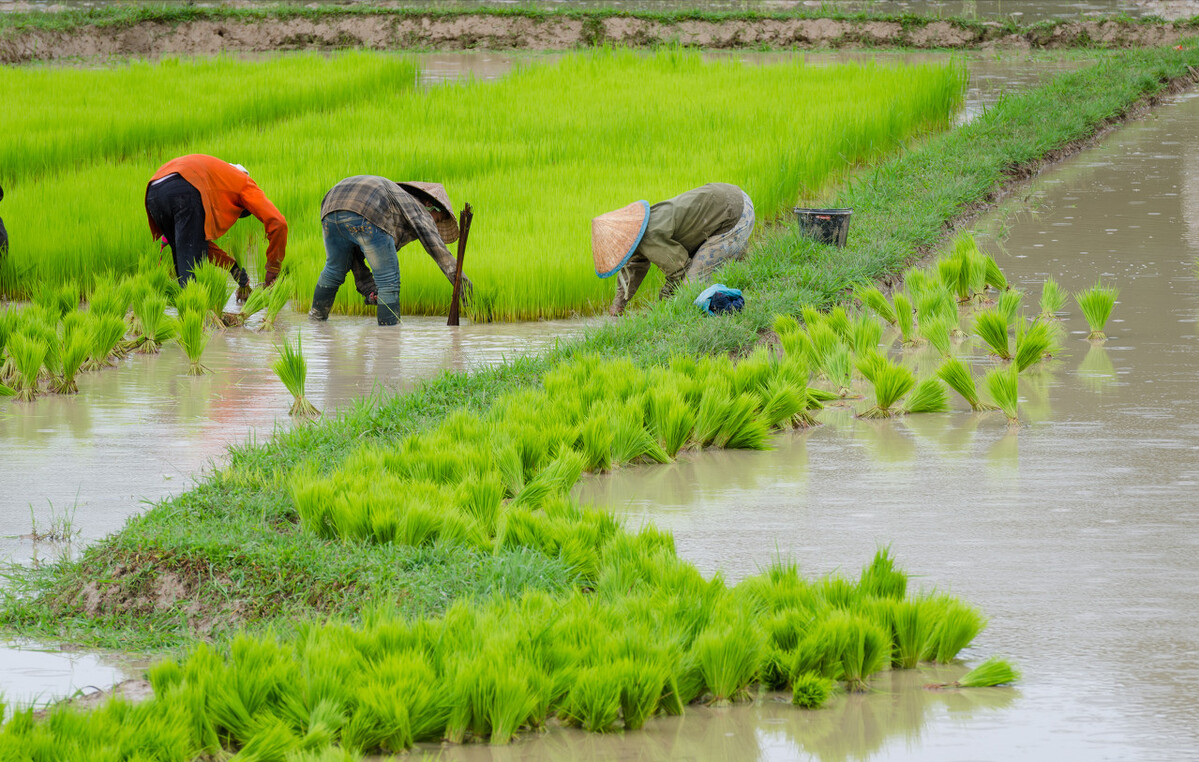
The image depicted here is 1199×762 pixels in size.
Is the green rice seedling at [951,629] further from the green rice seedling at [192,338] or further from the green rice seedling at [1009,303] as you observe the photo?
the green rice seedling at [192,338]

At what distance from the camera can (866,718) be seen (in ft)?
8.55

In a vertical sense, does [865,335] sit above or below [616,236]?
below

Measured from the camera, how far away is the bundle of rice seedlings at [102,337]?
5.84 meters

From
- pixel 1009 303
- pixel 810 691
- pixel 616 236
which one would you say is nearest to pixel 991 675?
pixel 810 691

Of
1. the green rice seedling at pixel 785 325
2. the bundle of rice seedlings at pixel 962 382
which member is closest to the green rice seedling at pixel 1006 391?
the bundle of rice seedlings at pixel 962 382

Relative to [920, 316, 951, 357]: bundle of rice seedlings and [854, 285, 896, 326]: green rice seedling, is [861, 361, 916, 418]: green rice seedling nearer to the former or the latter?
[920, 316, 951, 357]: bundle of rice seedlings

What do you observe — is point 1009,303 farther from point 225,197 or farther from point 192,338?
point 225,197

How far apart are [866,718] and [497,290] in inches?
186

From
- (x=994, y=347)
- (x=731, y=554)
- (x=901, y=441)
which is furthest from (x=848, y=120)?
(x=731, y=554)

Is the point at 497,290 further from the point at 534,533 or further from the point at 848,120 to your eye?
the point at 848,120

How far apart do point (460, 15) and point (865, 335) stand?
19771mm

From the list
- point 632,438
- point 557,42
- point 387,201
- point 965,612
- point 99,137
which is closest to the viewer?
point 965,612

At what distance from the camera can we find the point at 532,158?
34.4 ft

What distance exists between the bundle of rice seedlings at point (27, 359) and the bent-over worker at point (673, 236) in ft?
8.12
